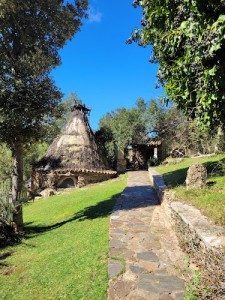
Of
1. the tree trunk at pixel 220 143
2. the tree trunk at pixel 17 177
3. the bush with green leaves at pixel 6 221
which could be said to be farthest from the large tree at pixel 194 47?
the tree trunk at pixel 220 143

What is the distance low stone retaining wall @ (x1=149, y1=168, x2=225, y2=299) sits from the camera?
276 centimetres

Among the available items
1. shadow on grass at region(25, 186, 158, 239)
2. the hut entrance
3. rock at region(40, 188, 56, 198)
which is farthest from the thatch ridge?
shadow on grass at region(25, 186, 158, 239)

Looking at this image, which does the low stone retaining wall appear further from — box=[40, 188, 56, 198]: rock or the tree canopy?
box=[40, 188, 56, 198]: rock

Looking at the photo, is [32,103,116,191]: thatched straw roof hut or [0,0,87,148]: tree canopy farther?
[32,103,116,191]: thatched straw roof hut

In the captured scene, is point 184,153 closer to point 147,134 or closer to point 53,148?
point 147,134

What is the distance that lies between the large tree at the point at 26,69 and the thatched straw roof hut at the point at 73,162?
35.5 ft

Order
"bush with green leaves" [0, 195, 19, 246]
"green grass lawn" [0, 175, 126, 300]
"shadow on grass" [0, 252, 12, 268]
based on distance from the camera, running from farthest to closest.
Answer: "bush with green leaves" [0, 195, 19, 246], "shadow on grass" [0, 252, 12, 268], "green grass lawn" [0, 175, 126, 300]

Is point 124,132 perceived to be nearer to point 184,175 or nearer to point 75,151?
point 75,151

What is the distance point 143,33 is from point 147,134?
22920mm

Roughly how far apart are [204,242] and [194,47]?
327 centimetres

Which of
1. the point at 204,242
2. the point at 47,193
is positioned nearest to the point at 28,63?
the point at 204,242

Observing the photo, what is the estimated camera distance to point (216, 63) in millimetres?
4125

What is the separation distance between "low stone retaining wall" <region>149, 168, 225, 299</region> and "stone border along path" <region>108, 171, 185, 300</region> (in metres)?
0.35

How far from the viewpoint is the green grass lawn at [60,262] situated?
4.07 meters
